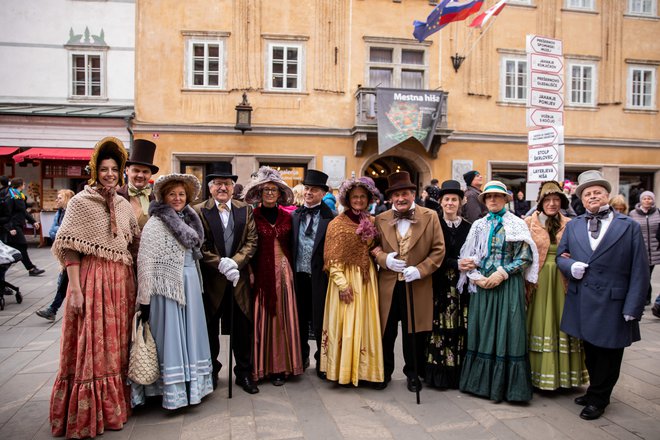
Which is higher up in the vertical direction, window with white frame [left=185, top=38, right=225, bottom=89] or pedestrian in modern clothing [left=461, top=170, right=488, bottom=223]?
window with white frame [left=185, top=38, right=225, bottom=89]

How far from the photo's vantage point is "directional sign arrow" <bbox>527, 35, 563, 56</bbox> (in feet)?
21.3

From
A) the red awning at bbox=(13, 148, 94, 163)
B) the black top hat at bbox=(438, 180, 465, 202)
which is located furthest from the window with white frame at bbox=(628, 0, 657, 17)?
the red awning at bbox=(13, 148, 94, 163)

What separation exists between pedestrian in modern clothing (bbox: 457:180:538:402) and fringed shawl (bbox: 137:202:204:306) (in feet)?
7.88

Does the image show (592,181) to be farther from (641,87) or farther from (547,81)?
(641,87)

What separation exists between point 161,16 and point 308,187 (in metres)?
11.5

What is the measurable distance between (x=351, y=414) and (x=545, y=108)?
516 centimetres

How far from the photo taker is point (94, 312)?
3.30 m

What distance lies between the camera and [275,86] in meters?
14.0

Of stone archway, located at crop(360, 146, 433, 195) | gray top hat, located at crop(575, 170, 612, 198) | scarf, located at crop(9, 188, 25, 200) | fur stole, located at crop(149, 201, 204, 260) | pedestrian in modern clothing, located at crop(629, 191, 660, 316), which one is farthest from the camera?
stone archway, located at crop(360, 146, 433, 195)

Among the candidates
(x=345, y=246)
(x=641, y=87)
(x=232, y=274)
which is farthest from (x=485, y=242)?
(x=641, y=87)

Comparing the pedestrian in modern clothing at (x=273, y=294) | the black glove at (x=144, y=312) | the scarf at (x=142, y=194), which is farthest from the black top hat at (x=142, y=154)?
the black glove at (x=144, y=312)

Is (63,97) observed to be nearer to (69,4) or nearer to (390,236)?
(69,4)

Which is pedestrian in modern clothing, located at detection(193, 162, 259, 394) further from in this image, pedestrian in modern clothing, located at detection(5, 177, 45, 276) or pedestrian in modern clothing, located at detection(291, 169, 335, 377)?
pedestrian in modern clothing, located at detection(5, 177, 45, 276)

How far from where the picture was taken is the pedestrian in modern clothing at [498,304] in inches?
155
